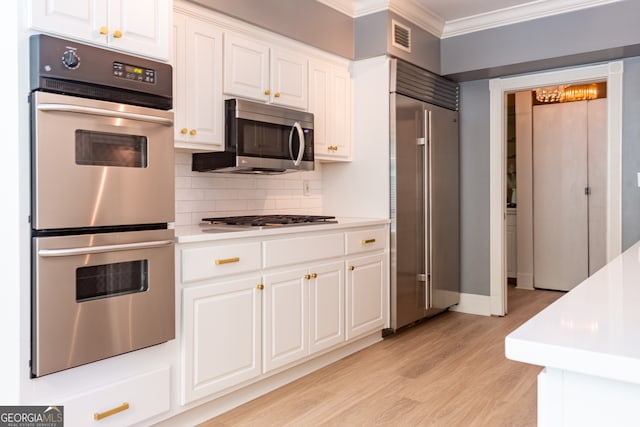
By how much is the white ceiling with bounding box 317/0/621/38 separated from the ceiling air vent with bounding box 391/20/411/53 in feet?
0.33

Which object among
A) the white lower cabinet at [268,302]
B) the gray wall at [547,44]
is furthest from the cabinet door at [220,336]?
the gray wall at [547,44]

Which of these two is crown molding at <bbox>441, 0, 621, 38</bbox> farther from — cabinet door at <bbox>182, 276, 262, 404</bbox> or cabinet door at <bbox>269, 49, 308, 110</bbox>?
cabinet door at <bbox>182, 276, 262, 404</bbox>

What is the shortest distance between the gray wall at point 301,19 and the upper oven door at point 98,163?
1.01 meters

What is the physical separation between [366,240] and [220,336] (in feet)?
4.68

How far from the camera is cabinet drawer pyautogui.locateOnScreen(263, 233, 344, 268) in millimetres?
2779

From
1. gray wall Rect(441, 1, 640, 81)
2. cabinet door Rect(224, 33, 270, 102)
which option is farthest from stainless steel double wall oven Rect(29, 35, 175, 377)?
gray wall Rect(441, 1, 640, 81)

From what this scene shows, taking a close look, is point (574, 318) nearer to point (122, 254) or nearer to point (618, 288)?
point (618, 288)

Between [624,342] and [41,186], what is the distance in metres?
1.82

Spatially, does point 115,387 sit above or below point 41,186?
below

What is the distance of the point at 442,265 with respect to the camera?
174 inches

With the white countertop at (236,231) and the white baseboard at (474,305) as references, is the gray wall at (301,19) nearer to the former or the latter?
the white countertop at (236,231)

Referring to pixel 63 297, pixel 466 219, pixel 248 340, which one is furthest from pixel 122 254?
pixel 466 219

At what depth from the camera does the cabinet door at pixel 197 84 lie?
8.71 feet

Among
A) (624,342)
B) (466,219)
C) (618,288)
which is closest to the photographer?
(624,342)
